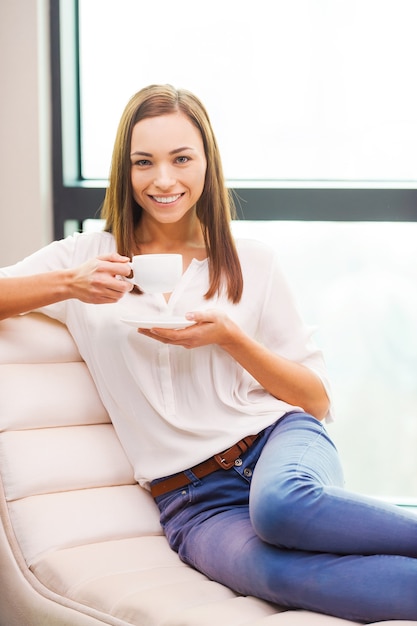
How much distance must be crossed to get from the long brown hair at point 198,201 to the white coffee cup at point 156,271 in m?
0.19

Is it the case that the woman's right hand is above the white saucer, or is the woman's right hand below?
above

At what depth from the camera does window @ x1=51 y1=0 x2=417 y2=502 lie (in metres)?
2.78

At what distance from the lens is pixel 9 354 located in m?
2.00

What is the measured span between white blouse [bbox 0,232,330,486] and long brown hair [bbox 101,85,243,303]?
1.4 inches

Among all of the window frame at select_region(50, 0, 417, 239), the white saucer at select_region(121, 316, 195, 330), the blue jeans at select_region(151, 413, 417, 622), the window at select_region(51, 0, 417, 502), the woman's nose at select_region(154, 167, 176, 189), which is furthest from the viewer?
the window at select_region(51, 0, 417, 502)

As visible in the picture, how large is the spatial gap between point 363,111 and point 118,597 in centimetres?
181

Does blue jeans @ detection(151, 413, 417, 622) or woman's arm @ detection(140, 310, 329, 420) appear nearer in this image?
blue jeans @ detection(151, 413, 417, 622)

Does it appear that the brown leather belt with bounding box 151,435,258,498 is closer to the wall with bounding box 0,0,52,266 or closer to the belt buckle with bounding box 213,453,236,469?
the belt buckle with bounding box 213,453,236,469

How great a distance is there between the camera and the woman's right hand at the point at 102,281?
1.80 metres

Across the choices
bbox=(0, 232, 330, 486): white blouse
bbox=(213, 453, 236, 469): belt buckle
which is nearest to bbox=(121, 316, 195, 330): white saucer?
bbox=(0, 232, 330, 486): white blouse

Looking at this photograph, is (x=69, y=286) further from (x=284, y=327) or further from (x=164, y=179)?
(x=284, y=327)

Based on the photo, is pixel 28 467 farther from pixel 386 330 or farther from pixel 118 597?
pixel 386 330

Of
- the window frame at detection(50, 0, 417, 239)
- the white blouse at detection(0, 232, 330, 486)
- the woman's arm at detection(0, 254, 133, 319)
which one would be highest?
the window frame at detection(50, 0, 417, 239)

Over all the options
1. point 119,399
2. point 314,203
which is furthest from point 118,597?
point 314,203
